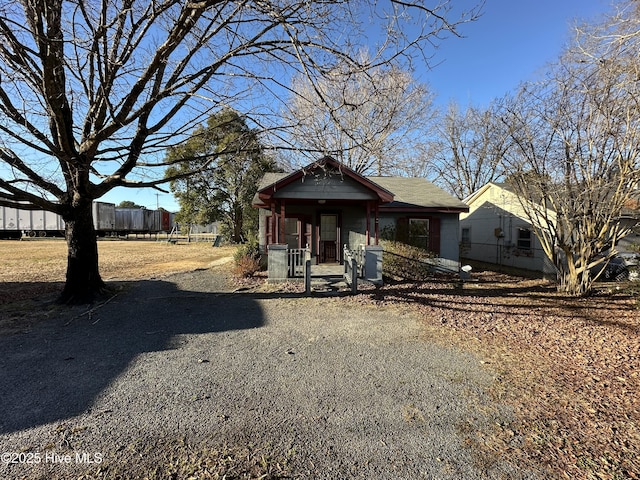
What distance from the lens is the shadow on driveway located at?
10.3ft

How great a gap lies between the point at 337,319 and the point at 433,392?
10.1ft

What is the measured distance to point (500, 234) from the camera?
1728 centimetres

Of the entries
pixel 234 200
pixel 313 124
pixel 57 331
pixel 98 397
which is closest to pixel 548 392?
pixel 98 397

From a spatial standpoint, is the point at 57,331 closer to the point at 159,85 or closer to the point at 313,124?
the point at 159,85

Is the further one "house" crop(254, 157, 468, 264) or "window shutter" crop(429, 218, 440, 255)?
"window shutter" crop(429, 218, 440, 255)

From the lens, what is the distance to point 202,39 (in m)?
5.59

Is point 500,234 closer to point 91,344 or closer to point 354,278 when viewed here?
point 354,278

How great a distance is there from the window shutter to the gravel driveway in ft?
25.4

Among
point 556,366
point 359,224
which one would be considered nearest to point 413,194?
point 359,224

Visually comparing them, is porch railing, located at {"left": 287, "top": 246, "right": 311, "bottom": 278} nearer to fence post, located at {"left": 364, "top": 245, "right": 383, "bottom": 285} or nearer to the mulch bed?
fence post, located at {"left": 364, "top": 245, "right": 383, "bottom": 285}

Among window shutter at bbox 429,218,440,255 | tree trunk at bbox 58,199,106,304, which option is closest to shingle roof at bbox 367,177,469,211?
window shutter at bbox 429,218,440,255

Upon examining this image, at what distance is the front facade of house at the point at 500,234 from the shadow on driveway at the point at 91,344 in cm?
1371

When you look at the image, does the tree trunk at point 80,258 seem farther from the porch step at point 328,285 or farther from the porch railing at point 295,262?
the porch step at point 328,285

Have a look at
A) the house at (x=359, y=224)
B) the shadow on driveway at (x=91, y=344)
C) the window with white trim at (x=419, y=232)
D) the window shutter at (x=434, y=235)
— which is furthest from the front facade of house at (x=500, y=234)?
the shadow on driveway at (x=91, y=344)
